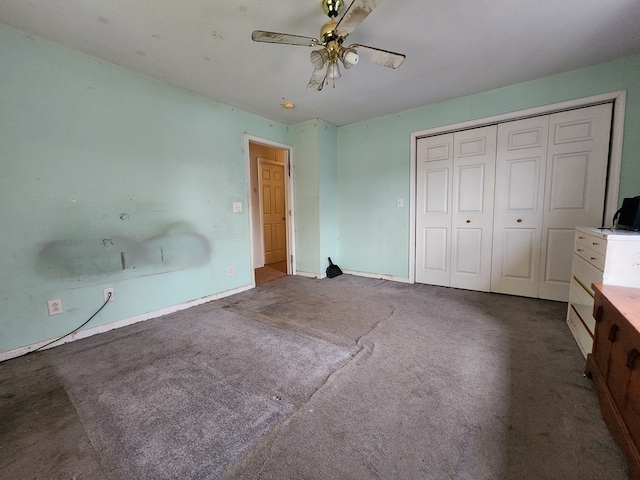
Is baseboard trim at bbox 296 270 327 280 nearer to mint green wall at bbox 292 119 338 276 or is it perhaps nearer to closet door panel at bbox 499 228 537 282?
mint green wall at bbox 292 119 338 276

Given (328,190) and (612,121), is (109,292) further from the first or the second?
(612,121)

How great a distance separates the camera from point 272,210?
530cm

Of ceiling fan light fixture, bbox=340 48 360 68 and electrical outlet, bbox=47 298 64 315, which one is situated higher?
ceiling fan light fixture, bbox=340 48 360 68

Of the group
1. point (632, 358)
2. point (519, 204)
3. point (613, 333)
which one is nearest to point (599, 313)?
point (613, 333)

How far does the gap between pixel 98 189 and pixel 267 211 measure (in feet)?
10.1

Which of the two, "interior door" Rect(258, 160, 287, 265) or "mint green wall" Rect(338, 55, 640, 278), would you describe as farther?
"interior door" Rect(258, 160, 287, 265)

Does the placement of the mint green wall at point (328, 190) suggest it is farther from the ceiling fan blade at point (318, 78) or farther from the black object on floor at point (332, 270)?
the ceiling fan blade at point (318, 78)

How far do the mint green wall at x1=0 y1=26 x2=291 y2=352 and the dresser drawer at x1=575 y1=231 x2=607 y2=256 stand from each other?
3413mm

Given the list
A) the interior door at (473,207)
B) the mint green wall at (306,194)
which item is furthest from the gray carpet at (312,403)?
the mint green wall at (306,194)

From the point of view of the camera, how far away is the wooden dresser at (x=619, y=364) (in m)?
1.00

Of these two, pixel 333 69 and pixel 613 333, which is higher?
pixel 333 69

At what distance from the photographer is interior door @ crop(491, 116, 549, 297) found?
2.81 m

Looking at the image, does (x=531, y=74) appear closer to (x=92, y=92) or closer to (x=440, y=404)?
(x=440, y=404)

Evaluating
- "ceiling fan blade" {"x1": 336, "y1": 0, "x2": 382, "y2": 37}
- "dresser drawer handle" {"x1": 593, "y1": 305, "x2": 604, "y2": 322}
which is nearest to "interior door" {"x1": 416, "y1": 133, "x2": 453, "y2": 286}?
"dresser drawer handle" {"x1": 593, "y1": 305, "x2": 604, "y2": 322}
